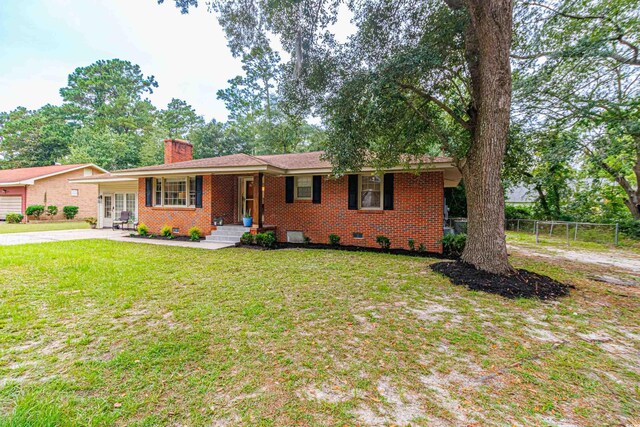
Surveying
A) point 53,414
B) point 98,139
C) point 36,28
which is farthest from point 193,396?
point 98,139

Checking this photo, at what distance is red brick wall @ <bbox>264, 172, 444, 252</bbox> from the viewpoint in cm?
859

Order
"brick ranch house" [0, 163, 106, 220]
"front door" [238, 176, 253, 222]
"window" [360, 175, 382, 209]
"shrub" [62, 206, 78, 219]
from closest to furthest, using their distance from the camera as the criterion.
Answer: "window" [360, 175, 382, 209] < "front door" [238, 176, 253, 222] < "brick ranch house" [0, 163, 106, 220] < "shrub" [62, 206, 78, 219]

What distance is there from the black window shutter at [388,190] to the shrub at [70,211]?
22070 mm

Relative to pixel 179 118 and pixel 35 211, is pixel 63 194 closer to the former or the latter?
pixel 35 211

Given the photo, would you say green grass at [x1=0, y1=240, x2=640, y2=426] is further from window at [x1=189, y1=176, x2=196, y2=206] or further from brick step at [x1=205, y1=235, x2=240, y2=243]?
window at [x1=189, y1=176, x2=196, y2=206]

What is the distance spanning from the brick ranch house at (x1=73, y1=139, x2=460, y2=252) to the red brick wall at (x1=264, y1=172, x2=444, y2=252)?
0.03 metres

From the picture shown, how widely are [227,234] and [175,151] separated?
6384 millimetres

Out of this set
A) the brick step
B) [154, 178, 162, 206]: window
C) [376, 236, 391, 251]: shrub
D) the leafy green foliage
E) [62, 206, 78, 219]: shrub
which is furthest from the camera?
the leafy green foliage

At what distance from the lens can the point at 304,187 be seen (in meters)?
10.4

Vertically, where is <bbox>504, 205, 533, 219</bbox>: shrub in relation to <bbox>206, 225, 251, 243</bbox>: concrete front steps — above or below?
above

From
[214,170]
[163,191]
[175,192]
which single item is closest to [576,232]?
[214,170]

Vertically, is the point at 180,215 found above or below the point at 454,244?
above

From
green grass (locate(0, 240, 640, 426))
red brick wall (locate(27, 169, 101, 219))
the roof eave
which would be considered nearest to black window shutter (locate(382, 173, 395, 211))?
the roof eave

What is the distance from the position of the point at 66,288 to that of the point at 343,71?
7.25m
